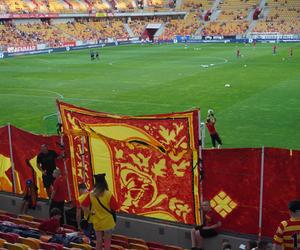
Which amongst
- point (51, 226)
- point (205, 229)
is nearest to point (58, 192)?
point (51, 226)

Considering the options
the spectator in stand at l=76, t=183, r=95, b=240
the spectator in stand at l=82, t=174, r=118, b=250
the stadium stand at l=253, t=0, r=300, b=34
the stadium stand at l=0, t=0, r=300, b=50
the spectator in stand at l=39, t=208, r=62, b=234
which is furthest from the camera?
the stadium stand at l=253, t=0, r=300, b=34

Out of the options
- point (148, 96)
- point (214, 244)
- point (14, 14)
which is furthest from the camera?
point (14, 14)

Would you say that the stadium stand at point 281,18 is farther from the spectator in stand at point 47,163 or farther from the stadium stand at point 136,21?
the spectator in stand at point 47,163

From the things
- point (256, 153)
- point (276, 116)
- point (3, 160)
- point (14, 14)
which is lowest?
point (276, 116)

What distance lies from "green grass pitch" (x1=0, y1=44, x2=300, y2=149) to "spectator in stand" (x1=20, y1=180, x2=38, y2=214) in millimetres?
9822

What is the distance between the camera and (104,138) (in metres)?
10.3

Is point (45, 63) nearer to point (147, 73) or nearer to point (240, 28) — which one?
point (147, 73)

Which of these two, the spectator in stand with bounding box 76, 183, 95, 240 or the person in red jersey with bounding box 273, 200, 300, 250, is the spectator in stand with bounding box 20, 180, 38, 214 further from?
the person in red jersey with bounding box 273, 200, 300, 250

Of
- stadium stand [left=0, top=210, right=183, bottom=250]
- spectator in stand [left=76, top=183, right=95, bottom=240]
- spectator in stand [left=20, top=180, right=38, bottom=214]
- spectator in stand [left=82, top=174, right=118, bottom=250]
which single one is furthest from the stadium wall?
spectator in stand [left=82, top=174, right=118, bottom=250]

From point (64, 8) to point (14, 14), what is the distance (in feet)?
50.6

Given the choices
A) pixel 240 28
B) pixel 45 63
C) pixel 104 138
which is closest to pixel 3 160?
pixel 104 138

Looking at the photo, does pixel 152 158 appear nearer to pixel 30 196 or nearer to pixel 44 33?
pixel 30 196

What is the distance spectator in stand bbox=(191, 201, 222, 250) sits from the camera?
9.34 meters

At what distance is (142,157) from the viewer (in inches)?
395
